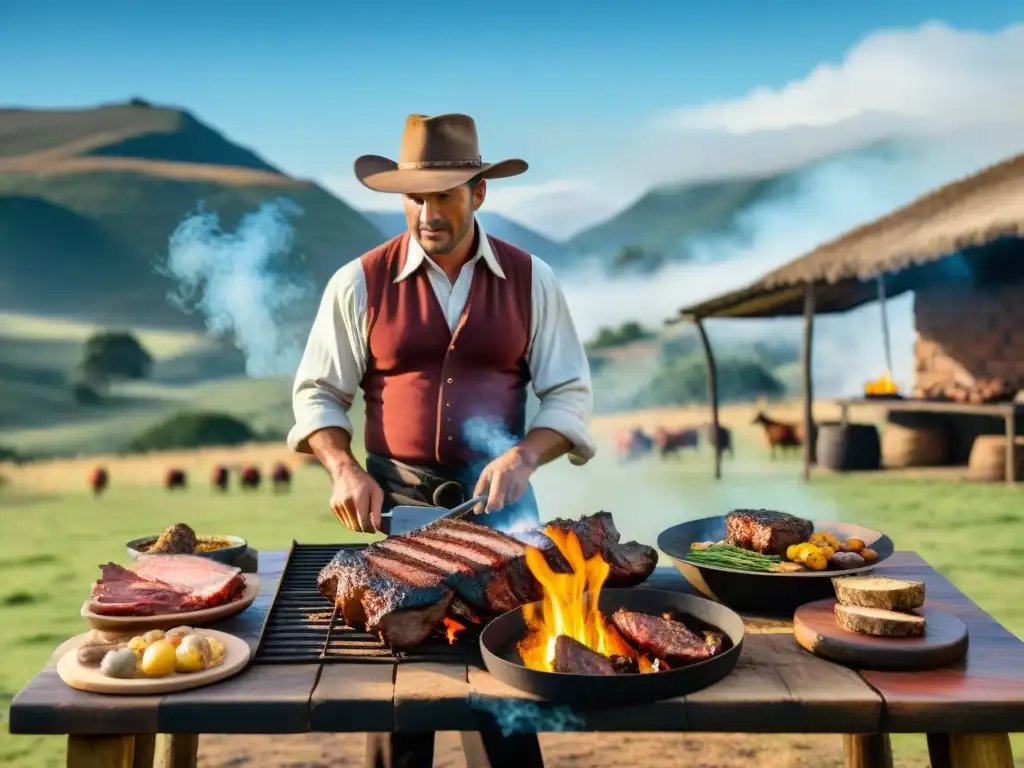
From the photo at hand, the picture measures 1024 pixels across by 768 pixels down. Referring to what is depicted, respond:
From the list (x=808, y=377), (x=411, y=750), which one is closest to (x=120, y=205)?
(x=808, y=377)

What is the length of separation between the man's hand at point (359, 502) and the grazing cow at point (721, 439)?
12.2 m

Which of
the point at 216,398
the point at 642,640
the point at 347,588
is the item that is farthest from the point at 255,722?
the point at 216,398

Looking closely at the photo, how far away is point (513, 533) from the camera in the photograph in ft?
9.32

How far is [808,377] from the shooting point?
13789 millimetres

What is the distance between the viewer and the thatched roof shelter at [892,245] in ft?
41.0

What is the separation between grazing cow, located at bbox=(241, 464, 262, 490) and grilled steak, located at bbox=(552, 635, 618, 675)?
13.5 metres

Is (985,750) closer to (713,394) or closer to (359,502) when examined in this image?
(359,502)

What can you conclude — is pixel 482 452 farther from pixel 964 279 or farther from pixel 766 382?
pixel 766 382

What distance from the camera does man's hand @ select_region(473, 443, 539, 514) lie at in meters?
3.08

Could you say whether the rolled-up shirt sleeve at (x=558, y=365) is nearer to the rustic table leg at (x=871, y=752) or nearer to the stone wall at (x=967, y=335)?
the rustic table leg at (x=871, y=752)

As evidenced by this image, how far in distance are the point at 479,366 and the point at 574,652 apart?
1702 mm

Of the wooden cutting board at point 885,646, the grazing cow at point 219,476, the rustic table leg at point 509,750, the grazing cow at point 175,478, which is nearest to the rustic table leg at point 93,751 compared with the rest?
the rustic table leg at point 509,750

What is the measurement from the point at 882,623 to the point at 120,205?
43126 millimetres

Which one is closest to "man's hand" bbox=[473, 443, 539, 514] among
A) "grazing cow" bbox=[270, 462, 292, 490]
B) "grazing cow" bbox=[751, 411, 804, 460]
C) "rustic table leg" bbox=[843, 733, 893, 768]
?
"rustic table leg" bbox=[843, 733, 893, 768]
